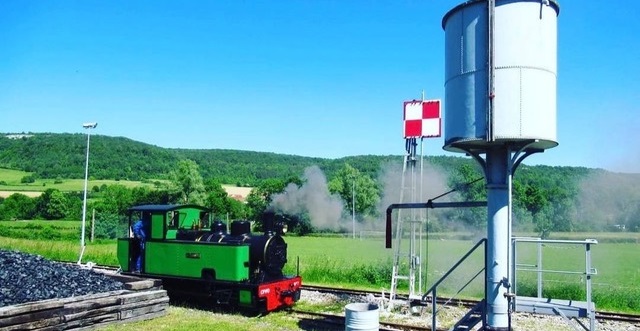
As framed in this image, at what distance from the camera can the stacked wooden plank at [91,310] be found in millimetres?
9344

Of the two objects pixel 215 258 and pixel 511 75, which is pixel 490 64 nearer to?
pixel 511 75

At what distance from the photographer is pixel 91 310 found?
10531mm

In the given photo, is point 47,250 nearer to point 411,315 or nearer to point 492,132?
point 411,315

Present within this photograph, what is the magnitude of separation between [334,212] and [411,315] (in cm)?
2185

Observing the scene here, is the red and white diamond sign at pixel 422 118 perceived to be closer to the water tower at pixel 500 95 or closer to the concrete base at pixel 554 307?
the water tower at pixel 500 95

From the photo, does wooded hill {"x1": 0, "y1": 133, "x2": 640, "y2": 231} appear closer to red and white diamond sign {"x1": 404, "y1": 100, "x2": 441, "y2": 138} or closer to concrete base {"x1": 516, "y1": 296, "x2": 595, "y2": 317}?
red and white diamond sign {"x1": 404, "y1": 100, "x2": 441, "y2": 138}

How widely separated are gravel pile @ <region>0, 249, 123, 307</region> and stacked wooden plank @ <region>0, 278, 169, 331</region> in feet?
1.83

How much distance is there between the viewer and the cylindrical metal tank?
24.8 ft

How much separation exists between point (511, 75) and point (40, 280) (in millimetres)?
10666

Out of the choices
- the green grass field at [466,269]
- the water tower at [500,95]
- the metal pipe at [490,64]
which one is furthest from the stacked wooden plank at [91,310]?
the metal pipe at [490,64]

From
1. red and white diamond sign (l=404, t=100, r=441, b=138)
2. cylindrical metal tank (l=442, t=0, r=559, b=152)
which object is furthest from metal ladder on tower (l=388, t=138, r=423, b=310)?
cylindrical metal tank (l=442, t=0, r=559, b=152)

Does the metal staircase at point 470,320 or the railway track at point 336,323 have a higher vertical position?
the metal staircase at point 470,320

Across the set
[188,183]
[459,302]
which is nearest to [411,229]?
[459,302]

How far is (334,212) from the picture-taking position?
112 feet
